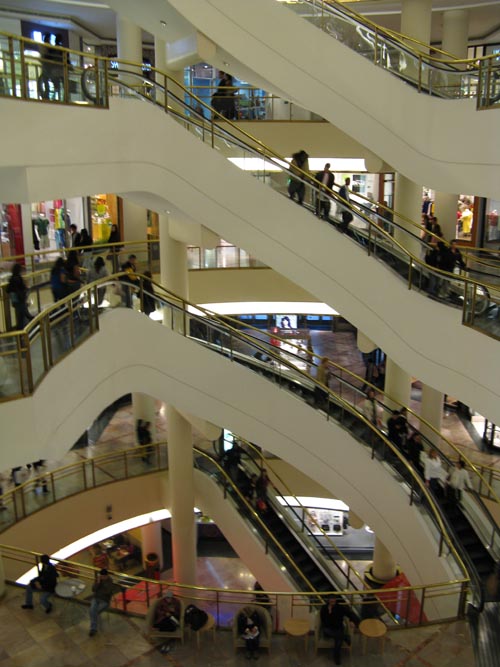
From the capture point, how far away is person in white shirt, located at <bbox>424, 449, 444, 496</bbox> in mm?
12408

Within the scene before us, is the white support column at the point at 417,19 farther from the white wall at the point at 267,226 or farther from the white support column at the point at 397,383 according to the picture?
the white support column at the point at 397,383

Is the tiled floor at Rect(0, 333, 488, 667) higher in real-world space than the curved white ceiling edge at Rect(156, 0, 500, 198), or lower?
lower

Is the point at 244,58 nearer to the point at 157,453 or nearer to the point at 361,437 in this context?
the point at 361,437

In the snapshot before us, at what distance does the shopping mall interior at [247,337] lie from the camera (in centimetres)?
862

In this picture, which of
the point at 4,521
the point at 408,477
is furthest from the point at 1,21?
the point at 408,477

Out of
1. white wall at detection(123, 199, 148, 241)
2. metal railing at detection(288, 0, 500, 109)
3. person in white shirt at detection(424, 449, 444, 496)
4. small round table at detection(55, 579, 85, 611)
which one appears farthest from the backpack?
white wall at detection(123, 199, 148, 241)

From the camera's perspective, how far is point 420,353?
11.1 metres

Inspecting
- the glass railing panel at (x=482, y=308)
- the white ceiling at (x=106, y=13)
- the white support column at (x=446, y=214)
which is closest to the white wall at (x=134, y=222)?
the white ceiling at (x=106, y=13)

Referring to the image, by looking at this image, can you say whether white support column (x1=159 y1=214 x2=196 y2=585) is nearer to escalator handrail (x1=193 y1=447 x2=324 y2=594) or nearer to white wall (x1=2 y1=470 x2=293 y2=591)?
white wall (x1=2 y1=470 x2=293 y2=591)

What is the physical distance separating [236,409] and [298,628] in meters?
Result: 4.36

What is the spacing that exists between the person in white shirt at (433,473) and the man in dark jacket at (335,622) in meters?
3.99

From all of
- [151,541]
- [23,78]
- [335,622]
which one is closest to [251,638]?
[335,622]

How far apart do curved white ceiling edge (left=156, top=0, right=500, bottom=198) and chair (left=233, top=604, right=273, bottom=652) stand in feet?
22.6

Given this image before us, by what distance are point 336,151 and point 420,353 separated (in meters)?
8.50
